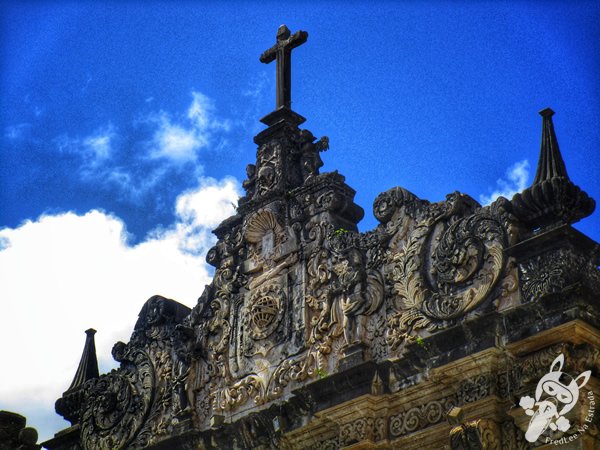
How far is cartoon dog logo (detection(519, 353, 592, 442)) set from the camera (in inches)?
551

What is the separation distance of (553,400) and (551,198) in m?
2.35

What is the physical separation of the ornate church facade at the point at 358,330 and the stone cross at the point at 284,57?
26 millimetres

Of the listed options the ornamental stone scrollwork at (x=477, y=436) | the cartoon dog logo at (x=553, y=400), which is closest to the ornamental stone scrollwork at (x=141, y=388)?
the ornamental stone scrollwork at (x=477, y=436)

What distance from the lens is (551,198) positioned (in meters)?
→ 15.0

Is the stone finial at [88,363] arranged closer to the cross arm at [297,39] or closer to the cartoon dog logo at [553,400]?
the cross arm at [297,39]

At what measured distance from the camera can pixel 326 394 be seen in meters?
16.2

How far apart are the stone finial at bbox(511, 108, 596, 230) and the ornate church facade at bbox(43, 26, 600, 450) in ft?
0.08

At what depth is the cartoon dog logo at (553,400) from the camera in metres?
14.0

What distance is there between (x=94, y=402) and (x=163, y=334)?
1633 mm

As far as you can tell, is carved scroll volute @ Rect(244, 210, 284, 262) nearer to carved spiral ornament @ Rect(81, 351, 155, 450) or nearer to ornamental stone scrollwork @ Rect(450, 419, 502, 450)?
carved spiral ornament @ Rect(81, 351, 155, 450)

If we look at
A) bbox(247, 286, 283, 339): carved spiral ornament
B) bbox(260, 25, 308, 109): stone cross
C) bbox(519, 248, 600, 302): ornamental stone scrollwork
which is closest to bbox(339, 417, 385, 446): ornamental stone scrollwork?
bbox(247, 286, 283, 339): carved spiral ornament

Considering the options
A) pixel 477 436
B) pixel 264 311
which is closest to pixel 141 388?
pixel 264 311

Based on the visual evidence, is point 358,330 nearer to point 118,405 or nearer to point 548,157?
point 548,157

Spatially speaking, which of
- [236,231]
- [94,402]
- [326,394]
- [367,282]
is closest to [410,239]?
[367,282]
